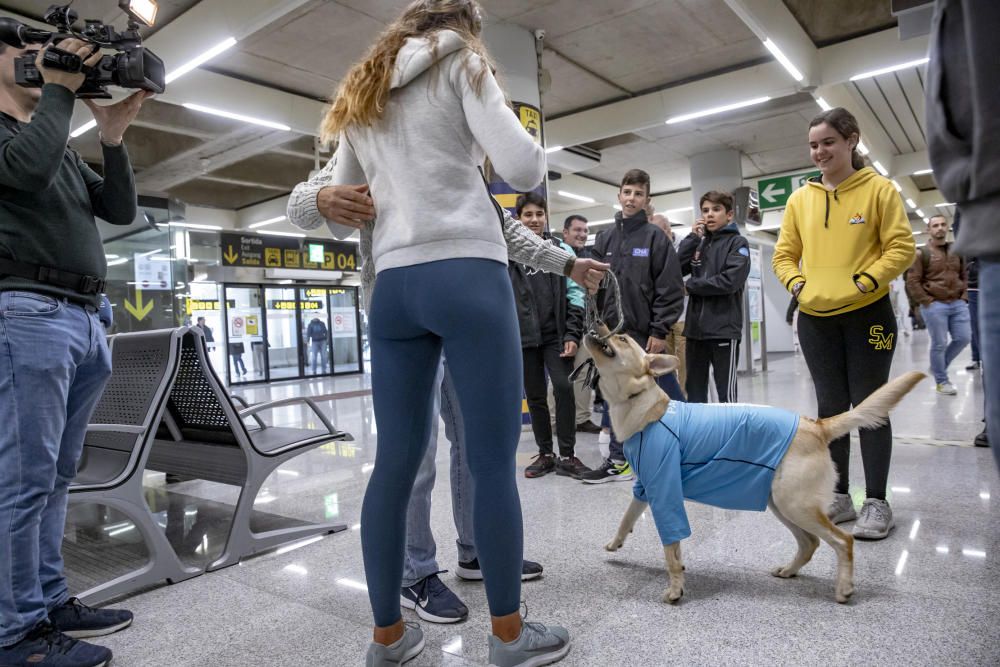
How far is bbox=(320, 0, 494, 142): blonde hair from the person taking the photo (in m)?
1.39

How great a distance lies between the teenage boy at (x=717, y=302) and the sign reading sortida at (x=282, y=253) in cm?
1297

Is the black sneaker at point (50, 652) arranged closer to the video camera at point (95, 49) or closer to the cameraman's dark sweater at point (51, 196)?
the cameraman's dark sweater at point (51, 196)

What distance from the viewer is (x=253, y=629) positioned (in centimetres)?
193

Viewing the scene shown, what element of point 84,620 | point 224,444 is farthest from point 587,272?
point 224,444

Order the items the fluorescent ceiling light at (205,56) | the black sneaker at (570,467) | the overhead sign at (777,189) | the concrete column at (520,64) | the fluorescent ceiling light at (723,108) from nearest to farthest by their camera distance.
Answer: the black sneaker at (570,467) → the fluorescent ceiling light at (205,56) → the concrete column at (520,64) → the fluorescent ceiling light at (723,108) → the overhead sign at (777,189)

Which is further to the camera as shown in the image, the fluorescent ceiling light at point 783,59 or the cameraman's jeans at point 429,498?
the fluorescent ceiling light at point 783,59

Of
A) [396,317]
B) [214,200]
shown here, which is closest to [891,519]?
[396,317]

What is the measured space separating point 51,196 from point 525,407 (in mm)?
4321

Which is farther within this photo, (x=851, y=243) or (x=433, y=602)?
(x=851, y=243)

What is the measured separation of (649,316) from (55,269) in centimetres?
288

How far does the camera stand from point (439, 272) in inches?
52.9

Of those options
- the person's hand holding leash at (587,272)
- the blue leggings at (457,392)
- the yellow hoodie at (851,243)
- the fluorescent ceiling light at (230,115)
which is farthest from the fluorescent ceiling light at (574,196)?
the blue leggings at (457,392)

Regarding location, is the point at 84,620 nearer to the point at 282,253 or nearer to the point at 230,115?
the point at 230,115

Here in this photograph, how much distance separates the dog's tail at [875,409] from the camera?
6.60 feet
